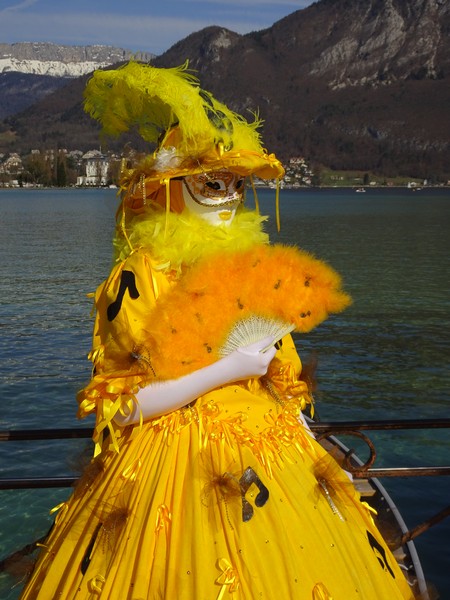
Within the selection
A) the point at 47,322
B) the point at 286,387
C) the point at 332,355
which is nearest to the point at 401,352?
the point at 332,355

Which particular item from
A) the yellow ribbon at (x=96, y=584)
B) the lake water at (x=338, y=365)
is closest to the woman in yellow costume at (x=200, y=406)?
the yellow ribbon at (x=96, y=584)

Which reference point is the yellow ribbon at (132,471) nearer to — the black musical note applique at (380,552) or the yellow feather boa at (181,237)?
the yellow feather boa at (181,237)

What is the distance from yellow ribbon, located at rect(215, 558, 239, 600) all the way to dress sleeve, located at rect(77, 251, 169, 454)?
1.83 feet

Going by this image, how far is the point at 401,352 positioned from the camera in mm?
14086

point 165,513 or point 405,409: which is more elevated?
point 165,513

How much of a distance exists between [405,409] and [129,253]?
8819 mm

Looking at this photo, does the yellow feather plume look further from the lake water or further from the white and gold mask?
the lake water

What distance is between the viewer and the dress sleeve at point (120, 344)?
240 centimetres

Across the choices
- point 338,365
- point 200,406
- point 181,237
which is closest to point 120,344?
point 200,406

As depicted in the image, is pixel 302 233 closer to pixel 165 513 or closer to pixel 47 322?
pixel 47 322

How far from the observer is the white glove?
2391 millimetres

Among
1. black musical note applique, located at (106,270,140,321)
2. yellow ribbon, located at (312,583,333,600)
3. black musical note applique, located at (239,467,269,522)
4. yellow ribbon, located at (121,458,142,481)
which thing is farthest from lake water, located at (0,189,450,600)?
yellow ribbon, located at (312,583,333,600)

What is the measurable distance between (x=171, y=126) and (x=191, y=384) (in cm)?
99

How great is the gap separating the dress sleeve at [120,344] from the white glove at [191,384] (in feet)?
0.12
